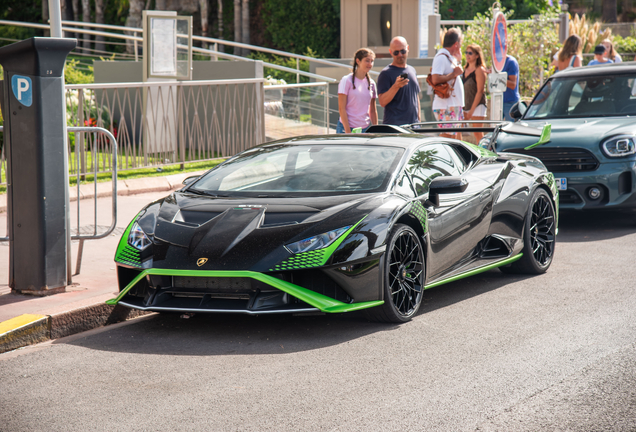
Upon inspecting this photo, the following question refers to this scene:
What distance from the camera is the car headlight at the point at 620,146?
8750 millimetres

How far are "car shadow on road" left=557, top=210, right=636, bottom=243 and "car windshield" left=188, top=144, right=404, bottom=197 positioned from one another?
3420 millimetres

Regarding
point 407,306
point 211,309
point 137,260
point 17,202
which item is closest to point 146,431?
point 211,309

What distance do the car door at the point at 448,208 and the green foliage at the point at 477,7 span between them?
26716 millimetres

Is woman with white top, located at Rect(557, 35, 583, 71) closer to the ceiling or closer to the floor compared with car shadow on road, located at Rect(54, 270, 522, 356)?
closer to the ceiling

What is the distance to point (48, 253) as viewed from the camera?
570 cm

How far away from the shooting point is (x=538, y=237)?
22.7ft

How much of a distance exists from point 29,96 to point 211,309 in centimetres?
210

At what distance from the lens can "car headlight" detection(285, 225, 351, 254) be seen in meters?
4.79

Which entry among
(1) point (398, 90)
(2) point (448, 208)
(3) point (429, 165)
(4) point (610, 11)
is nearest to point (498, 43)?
(1) point (398, 90)

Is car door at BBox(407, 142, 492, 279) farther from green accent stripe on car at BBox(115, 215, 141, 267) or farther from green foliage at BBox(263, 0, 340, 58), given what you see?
green foliage at BBox(263, 0, 340, 58)

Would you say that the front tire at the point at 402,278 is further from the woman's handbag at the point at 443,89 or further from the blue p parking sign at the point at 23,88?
the woman's handbag at the point at 443,89

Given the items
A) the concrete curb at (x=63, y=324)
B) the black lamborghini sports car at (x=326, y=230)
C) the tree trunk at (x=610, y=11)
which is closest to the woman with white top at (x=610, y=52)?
the black lamborghini sports car at (x=326, y=230)

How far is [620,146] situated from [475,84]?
11.0ft

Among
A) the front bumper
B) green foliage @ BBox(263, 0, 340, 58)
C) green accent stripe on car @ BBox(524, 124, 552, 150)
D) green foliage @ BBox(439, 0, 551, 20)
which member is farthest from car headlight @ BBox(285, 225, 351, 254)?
green foliage @ BBox(263, 0, 340, 58)
